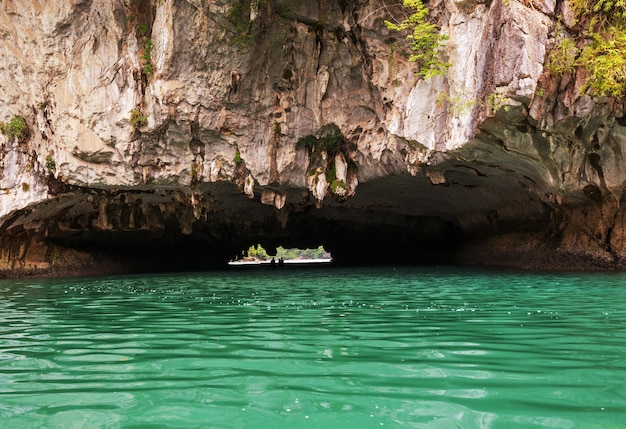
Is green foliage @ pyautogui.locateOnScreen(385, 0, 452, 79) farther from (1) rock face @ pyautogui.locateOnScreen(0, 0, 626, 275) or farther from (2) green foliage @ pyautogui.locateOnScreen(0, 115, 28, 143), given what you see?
(2) green foliage @ pyautogui.locateOnScreen(0, 115, 28, 143)

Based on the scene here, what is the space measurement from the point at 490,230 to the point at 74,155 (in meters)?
17.2

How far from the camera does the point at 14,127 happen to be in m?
17.0

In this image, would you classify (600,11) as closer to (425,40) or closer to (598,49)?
(598,49)

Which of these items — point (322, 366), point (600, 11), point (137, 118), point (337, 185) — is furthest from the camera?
point (337, 185)

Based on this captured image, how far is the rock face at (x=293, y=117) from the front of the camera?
12.2 meters

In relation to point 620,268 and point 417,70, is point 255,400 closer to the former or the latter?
point 417,70

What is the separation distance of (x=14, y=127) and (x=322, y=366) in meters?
17.3

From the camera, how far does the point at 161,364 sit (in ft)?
13.9

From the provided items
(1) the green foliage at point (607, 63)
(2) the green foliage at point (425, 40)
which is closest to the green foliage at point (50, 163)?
(2) the green foliage at point (425, 40)

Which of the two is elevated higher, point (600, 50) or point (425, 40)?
point (425, 40)

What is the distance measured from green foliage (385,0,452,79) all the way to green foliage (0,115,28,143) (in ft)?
43.1

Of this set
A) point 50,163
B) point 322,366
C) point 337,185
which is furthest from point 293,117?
point 322,366

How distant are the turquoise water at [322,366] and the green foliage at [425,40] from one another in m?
7.10

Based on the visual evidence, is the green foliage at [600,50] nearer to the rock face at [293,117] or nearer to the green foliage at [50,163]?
the rock face at [293,117]
